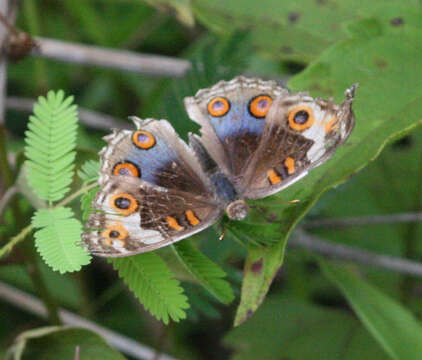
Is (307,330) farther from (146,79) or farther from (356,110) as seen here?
(146,79)

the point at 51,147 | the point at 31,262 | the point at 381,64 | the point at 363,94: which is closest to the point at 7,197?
the point at 31,262

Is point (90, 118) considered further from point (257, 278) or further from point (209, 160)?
point (257, 278)

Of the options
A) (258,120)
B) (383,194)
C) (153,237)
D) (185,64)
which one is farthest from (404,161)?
(153,237)

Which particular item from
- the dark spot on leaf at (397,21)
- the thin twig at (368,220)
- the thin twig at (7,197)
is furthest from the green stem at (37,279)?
the dark spot on leaf at (397,21)

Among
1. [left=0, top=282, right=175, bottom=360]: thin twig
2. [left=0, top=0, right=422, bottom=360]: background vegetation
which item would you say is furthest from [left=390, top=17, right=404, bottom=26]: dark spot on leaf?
[left=0, top=282, right=175, bottom=360]: thin twig

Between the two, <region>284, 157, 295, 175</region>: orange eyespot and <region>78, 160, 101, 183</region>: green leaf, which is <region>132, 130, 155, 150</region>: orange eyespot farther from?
<region>284, 157, 295, 175</region>: orange eyespot

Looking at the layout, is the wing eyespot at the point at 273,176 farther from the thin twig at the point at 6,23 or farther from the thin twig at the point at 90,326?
the thin twig at the point at 6,23
